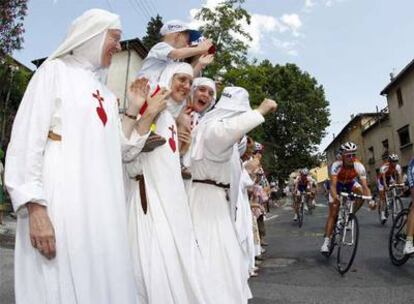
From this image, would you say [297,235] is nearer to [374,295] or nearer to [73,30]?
[374,295]

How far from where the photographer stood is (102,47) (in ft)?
9.18

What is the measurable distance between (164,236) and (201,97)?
1360 mm

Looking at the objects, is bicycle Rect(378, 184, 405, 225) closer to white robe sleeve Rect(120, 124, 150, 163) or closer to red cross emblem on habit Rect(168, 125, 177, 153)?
red cross emblem on habit Rect(168, 125, 177, 153)

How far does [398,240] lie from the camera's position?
24.6 feet

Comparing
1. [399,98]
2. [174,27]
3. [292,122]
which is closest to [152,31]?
[292,122]

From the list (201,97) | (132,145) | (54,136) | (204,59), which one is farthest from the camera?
(204,59)

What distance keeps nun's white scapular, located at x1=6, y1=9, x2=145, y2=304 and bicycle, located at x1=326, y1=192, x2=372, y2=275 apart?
5.36 metres

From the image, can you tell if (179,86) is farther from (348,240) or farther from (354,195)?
(348,240)

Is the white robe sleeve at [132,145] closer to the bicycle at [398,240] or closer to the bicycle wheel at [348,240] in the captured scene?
the bicycle wheel at [348,240]

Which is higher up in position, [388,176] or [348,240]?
[388,176]

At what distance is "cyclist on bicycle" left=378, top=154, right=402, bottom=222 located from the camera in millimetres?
13281

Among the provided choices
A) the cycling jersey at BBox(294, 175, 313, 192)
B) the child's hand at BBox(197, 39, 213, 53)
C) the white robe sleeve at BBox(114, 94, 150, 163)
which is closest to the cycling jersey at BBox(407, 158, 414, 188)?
the child's hand at BBox(197, 39, 213, 53)

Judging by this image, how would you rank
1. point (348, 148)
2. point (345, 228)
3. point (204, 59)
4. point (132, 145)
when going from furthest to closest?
1. point (348, 148)
2. point (345, 228)
3. point (204, 59)
4. point (132, 145)

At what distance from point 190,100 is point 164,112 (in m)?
0.61
